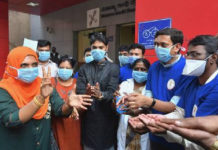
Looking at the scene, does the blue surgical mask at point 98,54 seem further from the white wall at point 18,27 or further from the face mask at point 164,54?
the white wall at point 18,27

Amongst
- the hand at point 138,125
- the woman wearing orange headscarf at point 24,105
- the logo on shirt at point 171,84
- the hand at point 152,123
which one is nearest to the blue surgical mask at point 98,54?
the woman wearing orange headscarf at point 24,105

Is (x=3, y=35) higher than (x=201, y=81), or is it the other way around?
(x=3, y=35)

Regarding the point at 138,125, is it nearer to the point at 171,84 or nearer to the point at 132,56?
the point at 171,84

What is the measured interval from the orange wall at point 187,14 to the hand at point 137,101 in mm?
1358

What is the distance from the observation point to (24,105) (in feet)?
5.57

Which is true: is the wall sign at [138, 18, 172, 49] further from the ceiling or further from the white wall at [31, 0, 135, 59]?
the ceiling

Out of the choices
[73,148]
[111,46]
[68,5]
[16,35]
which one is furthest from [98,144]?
[16,35]

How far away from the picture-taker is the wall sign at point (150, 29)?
2.96 metres

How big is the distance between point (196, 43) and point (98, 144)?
1.56 meters

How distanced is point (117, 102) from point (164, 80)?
0.51 metres

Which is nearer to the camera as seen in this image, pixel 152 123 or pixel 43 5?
pixel 152 123

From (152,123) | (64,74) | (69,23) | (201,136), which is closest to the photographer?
(201,136)

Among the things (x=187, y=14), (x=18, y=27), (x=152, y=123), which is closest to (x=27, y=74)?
(x=152, y=123)

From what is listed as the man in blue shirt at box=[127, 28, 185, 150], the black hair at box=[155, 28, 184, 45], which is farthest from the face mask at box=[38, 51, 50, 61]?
the black hair at box=[155, 28, 184, 45]
